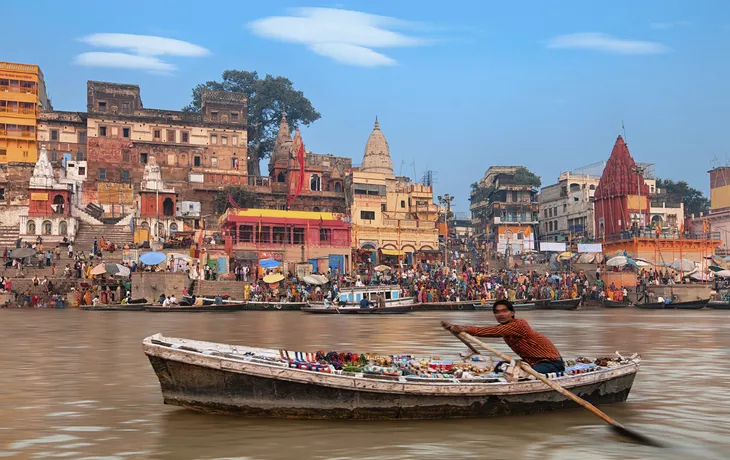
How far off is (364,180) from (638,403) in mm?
48239

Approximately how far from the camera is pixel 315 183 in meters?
62.2

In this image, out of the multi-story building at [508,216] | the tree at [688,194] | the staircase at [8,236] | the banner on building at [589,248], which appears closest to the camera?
the staircase at [8,236]

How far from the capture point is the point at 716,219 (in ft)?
216

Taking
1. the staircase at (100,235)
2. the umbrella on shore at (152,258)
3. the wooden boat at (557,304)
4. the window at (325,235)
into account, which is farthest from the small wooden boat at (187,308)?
the window at (325,235)

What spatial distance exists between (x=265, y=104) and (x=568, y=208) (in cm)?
3050

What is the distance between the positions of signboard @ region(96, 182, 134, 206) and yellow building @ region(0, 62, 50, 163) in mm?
6744

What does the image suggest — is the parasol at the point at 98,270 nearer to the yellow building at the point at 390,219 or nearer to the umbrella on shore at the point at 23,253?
the umbrella on shore at the point at 23,253

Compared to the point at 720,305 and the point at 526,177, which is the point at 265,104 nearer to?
the point at 526,177

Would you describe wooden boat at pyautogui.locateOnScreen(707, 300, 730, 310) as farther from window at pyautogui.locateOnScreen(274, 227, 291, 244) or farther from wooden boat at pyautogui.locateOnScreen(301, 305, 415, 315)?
window at pyautogui.locateOnScreen(274, 227, 291, 244)

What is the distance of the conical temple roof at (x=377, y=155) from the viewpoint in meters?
65.2

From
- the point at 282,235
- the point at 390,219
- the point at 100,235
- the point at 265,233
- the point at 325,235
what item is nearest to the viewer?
the point at 100,235

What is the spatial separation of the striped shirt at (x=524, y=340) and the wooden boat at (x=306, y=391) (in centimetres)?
42

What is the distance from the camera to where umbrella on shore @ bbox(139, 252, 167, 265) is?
3684 cm

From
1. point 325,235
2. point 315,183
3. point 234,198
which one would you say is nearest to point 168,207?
point 234,198
